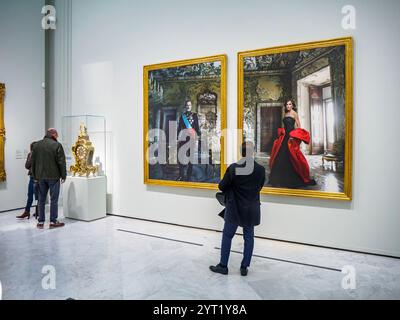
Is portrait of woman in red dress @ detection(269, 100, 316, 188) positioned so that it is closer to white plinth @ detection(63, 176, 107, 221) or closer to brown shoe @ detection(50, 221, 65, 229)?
white plinth @ detection(63, 176, 107, 221)

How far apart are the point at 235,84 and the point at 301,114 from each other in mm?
1298

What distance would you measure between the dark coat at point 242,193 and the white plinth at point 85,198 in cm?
377

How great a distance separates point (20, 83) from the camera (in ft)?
24.9

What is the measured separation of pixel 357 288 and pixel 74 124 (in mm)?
6872

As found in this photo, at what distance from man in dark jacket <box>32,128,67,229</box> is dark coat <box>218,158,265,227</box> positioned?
3710 millimetres

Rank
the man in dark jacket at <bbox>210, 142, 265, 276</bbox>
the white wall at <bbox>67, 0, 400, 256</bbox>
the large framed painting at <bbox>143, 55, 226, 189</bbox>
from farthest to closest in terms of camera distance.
Result: the large framed painting at <bbox>143, 55, 226, 189</bbox> < the white wall at <bbox>67, 0, 400, 256</bbox> < the man in dark jacket at <bbox>210, 142, 265, 276</bbox>

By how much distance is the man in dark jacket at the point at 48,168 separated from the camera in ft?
19.1

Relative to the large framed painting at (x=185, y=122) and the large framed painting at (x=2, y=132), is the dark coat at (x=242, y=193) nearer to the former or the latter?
the large framed painting at (x=185, y=122)

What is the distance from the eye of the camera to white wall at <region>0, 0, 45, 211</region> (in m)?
7.31

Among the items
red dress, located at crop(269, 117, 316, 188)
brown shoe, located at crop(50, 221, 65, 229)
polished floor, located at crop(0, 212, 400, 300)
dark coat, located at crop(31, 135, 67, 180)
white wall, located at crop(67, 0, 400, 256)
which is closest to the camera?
polished floor, located at crop(0, 212, 400, 300)
